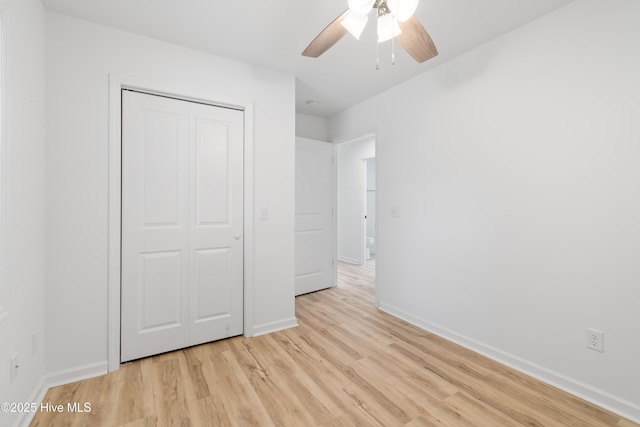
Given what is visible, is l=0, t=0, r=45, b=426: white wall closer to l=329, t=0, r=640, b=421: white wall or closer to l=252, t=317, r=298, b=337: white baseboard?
l=252, t=317, r=298, b=337: white baseboard

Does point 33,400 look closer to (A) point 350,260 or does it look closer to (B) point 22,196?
(B) point 22,196

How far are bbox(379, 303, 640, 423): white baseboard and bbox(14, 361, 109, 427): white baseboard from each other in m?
2.66

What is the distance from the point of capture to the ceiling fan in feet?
4.40

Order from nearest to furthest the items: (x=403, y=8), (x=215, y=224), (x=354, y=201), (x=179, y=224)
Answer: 1. (x=403, y=8)
2. (x=179, y=224)
3. (x=215, y=224)
4. (x=354, y=201)

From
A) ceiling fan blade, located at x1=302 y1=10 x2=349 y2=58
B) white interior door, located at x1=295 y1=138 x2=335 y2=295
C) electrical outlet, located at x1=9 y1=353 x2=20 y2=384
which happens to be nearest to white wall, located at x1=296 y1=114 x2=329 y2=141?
white interior door, located at x1=295 y1=138 x2=335 y2=295

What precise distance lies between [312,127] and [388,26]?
2.64 metres

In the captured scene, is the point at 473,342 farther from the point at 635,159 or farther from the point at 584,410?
the point at 635,159

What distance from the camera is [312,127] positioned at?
4.11m

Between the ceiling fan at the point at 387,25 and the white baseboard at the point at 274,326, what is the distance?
229cm

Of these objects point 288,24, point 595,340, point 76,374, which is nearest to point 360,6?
point 288,24

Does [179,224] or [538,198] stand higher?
[538,198]

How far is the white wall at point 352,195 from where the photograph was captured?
5652mm

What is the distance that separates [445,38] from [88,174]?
9.19 feet

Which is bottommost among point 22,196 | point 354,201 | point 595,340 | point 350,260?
point 350,260
